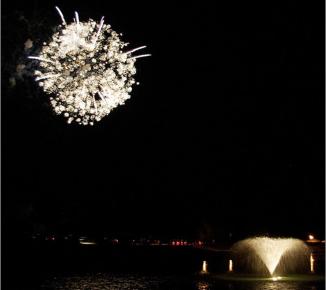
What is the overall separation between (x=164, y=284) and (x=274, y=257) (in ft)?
18.9

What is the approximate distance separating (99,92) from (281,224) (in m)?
41.2

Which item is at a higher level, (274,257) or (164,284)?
(274,257)

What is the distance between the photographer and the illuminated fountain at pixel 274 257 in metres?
24.0

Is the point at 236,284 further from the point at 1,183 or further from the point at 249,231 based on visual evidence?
the point at 249,231

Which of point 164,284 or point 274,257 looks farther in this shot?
point 274,257

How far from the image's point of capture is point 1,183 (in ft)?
66.5

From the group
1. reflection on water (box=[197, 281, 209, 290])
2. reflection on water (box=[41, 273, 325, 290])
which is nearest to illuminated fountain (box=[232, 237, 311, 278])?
reflection on water (box=[41, 273, 325, 290])

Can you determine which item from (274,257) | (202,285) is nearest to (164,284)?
(202,285)

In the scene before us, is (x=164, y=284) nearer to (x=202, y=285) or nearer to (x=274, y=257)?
(x=202, y=285)

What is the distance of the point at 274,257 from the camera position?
24.2 meters

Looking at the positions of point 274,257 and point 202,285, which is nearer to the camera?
point 202,285

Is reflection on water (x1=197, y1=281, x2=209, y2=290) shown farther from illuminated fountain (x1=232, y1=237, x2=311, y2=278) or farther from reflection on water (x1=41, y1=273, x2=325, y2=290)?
illuminated fountain (x1=232, y1=237, x2=311, y2=278)

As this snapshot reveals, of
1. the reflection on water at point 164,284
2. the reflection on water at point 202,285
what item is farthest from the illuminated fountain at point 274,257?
the reflection on water at point 202,285

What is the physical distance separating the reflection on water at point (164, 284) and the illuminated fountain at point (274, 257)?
2411 mm
